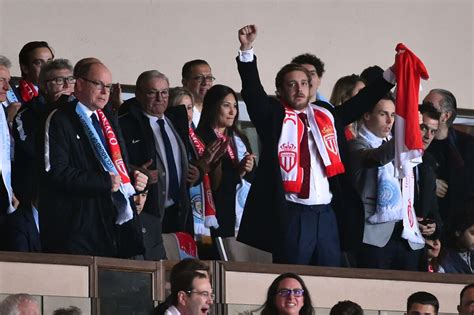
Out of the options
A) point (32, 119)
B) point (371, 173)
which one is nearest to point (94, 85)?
point (32, 119)

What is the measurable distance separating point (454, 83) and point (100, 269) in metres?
6.23

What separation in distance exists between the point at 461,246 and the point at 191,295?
133 inches

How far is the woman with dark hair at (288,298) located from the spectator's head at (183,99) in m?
2.28

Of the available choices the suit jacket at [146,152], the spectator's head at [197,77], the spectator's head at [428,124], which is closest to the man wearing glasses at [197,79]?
the spectator's head at [197,77]

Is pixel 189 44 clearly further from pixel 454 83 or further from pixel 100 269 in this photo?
pixel 100 269

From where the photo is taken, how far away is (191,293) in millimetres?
8945

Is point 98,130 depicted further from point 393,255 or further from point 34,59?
point 393,255

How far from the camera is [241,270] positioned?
412 inches

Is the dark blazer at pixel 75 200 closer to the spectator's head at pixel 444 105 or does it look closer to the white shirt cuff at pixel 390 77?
the white shirt cuff at pixel 390 77

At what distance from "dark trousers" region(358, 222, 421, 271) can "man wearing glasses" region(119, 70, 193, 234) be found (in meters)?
1.13

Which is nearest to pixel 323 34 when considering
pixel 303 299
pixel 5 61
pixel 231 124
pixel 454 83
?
pixel 454 83

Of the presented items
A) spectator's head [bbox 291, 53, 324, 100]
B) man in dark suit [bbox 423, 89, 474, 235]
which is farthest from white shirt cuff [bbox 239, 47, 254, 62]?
man in dark suit [bbox 423, 89, 474, 235]

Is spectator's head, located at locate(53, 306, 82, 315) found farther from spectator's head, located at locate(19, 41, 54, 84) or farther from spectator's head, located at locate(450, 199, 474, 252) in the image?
spectator's head, located at locate(450, 199, 474, 252)

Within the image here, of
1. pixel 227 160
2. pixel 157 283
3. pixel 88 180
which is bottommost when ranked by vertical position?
pixel 157 283
